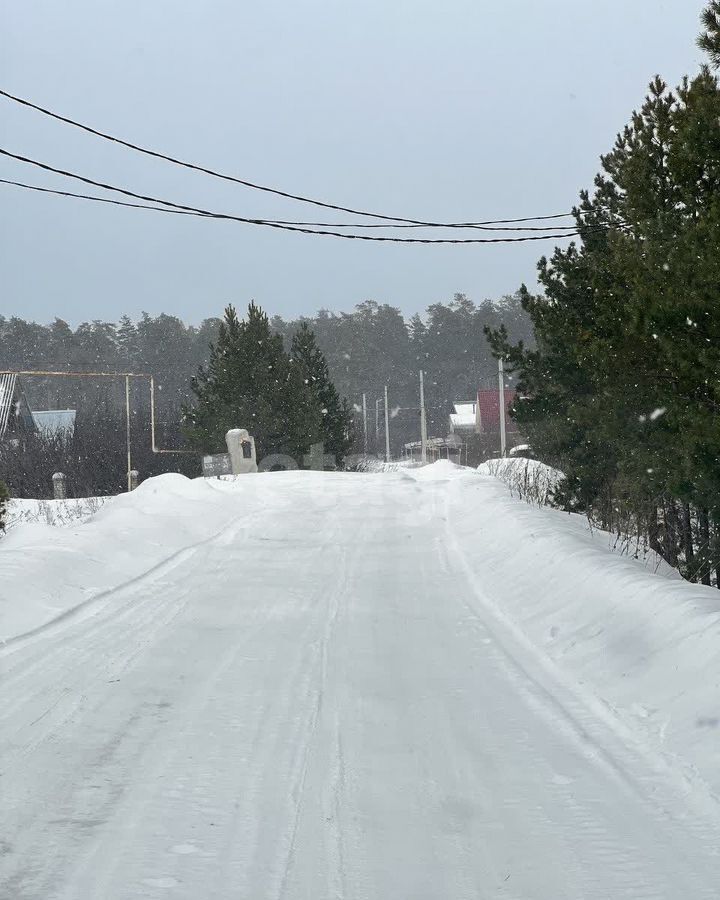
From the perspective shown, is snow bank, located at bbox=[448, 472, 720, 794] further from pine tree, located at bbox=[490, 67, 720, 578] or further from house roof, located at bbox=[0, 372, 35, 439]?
house roof, located at bbox=[0, 372, 35, 439]

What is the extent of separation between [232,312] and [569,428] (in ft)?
73.1

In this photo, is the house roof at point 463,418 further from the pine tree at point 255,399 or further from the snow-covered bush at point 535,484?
the snow-covered bush at point 535,484

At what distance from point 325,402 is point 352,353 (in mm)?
68490

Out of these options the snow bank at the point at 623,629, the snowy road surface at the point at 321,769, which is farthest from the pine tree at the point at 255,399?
the snowy road surface at the point at 321,769

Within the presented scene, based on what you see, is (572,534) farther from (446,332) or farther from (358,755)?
(446,332)

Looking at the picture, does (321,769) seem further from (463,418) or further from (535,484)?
(463,418)

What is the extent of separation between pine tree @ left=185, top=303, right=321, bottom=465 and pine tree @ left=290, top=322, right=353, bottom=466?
1.54m

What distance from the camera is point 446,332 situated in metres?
110

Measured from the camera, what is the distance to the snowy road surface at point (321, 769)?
11.1ft

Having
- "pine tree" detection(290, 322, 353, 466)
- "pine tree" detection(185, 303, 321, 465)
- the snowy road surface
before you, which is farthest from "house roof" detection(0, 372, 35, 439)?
the snowy road surface

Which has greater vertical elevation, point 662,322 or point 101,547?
point 662,322

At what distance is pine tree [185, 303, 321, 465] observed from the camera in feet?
121

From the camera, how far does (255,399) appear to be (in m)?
37.1

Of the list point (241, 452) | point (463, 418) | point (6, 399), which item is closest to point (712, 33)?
point (241, 452)
